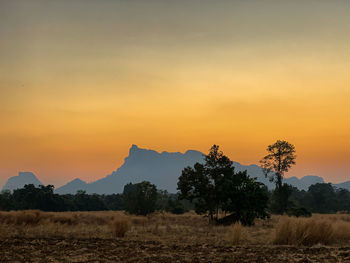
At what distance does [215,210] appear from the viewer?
32.6 m

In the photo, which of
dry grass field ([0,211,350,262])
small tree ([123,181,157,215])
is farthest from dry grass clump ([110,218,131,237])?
small tree ([123,181,157,215])

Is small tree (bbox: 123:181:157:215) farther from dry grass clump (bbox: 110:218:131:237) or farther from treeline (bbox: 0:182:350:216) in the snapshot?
dry grass clump (bbox: 110:218:131:237)

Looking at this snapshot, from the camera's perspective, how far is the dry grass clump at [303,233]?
1555cm

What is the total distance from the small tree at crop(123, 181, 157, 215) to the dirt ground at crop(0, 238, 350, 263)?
32097 mm

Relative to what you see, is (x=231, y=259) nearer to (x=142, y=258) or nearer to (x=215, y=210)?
(x=142, y=258)

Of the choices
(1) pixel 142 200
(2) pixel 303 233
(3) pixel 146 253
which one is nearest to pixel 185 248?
(3) pixel 146 253

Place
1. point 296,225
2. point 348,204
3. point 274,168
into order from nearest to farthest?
point 296,225 < point 274,168 < point 348,204

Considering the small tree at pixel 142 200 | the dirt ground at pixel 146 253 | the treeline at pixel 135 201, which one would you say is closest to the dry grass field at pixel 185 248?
the dirt ground at pixel 146 253

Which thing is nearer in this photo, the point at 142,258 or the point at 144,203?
the point at 142,258

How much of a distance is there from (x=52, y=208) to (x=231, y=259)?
70.6 metres

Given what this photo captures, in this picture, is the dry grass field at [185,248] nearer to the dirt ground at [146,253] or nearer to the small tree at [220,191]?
the dirt ground at [146,253]

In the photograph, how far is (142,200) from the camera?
47.1m

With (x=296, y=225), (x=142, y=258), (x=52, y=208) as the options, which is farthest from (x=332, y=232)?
(x=52, y=208)

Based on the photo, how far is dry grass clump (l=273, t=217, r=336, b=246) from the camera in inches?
612
